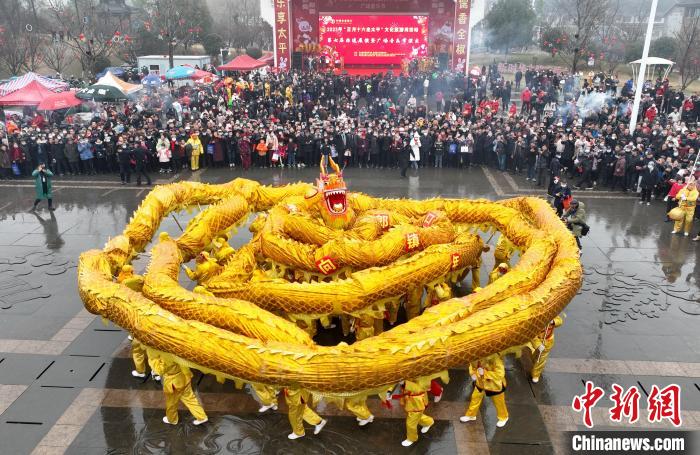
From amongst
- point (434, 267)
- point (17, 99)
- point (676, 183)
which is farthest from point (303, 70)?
point (434, 267)

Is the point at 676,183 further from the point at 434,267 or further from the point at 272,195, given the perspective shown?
the point at 272,195

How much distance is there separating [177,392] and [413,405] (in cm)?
270

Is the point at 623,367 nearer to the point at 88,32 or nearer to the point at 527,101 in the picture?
the point at 527,101

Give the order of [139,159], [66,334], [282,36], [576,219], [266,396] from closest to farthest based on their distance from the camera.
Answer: [266,396]
[66,334]
[576,219]
[139,159]
[282,36]

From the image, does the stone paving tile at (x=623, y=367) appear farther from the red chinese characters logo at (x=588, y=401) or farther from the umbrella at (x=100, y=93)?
the umbrella at (x=100, y=93)

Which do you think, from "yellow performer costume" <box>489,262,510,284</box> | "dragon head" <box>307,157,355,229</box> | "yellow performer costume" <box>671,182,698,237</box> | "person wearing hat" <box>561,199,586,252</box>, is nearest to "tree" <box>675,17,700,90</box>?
"yellow performer costume" <box>671,182,698,237</box>

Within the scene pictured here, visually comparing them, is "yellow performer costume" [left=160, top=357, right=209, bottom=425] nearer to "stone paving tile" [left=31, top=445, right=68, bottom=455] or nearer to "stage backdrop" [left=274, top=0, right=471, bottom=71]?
"stone paving tile" [left=31, top=445, right=68, bottom=455]

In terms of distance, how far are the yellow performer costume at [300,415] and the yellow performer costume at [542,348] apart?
273 centimetres

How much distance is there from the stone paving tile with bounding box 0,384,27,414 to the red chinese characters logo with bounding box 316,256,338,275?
13.9 feet

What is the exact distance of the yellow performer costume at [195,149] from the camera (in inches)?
711

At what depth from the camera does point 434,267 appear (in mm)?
8203

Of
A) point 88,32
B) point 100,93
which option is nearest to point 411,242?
point 100,93

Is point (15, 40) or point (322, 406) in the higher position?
point (15, 40)

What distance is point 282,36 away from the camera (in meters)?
30.4
